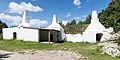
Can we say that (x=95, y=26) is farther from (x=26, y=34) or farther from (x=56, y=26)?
(x=26, y=34)

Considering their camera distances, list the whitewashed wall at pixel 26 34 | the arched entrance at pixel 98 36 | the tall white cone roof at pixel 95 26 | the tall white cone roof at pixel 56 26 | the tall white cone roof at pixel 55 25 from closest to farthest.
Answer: the whitewashed wall at pixel 26 34 → the tall white cone roof at pixel 95 26 → the arched entrance at pixel 98 36 → the tall white cone roof at pixel 56 26 → the tall white cone roof at pixel 55 25

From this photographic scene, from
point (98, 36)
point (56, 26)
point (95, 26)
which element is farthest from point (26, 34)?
point (98, 36)

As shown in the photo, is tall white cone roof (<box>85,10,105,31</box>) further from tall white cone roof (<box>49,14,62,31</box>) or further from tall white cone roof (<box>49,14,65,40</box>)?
tall white cone roof (<box>49,14,62,31</box>)

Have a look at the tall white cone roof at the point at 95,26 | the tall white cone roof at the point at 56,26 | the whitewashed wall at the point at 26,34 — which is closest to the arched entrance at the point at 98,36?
the tall white cone roof at the point at 95,26

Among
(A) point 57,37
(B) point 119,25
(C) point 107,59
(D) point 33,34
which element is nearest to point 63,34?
(A) point 57,37

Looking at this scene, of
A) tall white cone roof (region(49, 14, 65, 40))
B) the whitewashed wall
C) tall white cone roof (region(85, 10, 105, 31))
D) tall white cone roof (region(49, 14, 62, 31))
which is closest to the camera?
the whitewashed wall

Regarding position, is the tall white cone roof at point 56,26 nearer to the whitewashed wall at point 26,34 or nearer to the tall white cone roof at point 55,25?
the tall white cone roof at point 55,25

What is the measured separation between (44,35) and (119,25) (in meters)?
18.9

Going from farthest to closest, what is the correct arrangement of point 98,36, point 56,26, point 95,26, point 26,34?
point 56,26, point 98,36, point 95,26, point 26,34

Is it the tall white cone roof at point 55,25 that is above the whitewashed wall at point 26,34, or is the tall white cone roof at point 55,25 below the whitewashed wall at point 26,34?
above

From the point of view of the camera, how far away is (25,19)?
114 ft

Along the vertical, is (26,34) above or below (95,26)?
below

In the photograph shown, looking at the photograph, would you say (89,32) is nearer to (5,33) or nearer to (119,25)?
(119,25)

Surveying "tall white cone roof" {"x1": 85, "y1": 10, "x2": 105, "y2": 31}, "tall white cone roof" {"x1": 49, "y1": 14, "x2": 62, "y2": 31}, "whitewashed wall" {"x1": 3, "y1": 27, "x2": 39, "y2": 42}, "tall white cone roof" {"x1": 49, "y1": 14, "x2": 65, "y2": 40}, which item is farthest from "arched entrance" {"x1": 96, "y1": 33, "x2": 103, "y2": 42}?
"whitewashed wall" {"x1": 3, "y1": 27, "x2": 39, "y2": 42}
